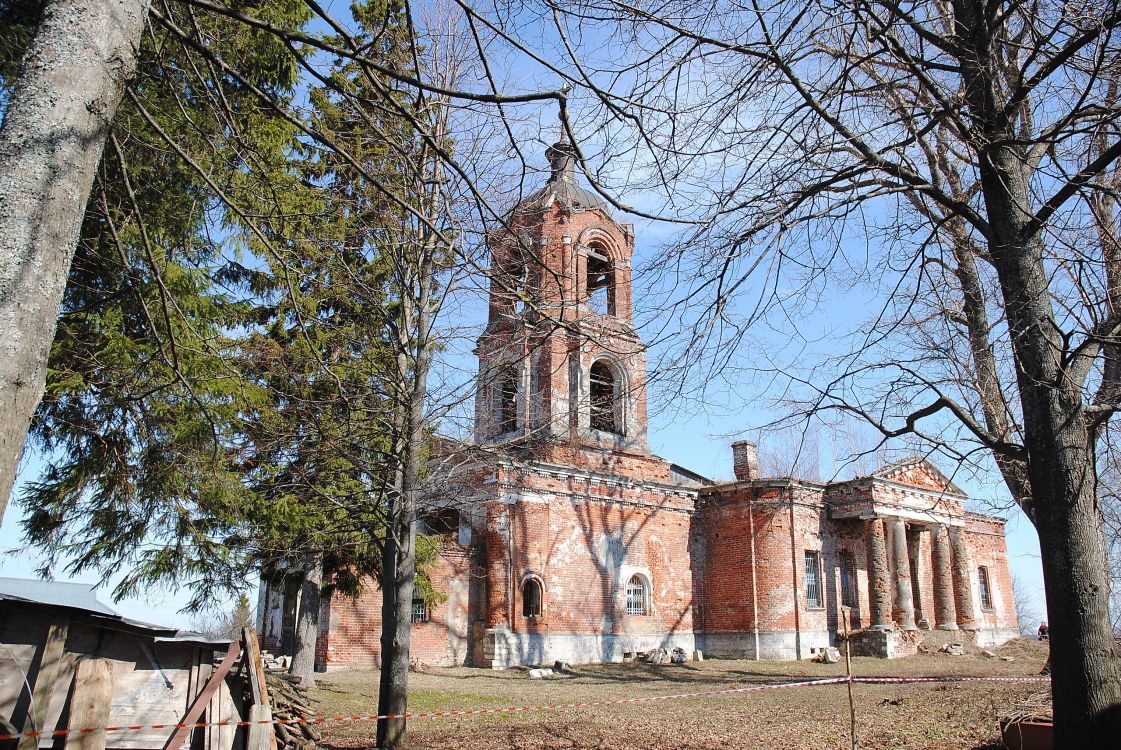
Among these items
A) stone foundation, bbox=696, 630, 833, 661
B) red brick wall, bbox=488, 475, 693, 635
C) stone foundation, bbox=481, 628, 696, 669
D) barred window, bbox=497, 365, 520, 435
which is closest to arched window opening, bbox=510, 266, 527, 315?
barred window, bbox=497, 365, 520, 435

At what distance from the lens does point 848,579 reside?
28.8 meters

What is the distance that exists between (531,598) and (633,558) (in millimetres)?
3943

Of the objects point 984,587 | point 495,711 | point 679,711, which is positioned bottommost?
point 679,711

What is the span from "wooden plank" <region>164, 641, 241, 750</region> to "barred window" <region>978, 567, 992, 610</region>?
36009 mm

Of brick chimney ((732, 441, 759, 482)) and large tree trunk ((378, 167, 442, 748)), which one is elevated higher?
brick chimney ((732, 441, 759, 482))

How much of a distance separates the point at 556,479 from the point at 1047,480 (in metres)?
18.7

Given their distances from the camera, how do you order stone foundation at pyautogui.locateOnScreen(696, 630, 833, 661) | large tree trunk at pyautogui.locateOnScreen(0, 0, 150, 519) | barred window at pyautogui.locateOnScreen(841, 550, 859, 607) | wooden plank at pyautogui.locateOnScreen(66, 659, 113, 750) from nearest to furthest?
large tree trunk at pyautogui.locateOnScreen(0, 0, 150, 519)
wooden plank at pyautogui.locateOnScreen(66, 659, 113, 750)
stone foundation at pyautogui.locateOnScreen(696, 630, 833, 661)
barred window at pyautogui.locateOnScreen(841, 550, 859, 607)

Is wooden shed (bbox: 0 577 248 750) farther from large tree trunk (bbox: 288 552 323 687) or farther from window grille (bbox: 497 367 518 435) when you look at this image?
large tree trunk (bbox: 288 552 323 687)

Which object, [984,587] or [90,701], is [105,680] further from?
[984,587]

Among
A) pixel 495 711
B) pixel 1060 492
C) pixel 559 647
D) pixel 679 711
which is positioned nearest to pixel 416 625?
pixel 559 647

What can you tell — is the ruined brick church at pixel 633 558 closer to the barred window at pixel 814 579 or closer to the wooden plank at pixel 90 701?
the barred window at pixel 814 579

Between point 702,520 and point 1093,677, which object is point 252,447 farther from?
point 702,520

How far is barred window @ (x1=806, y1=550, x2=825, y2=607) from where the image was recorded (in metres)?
27.2

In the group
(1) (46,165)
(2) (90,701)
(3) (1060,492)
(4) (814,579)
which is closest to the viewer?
(1) (46,165)
